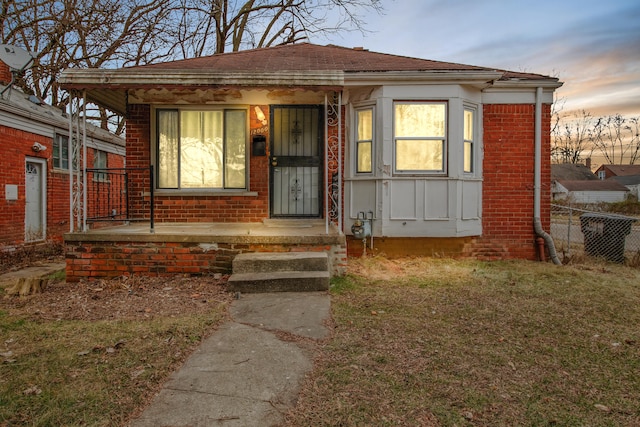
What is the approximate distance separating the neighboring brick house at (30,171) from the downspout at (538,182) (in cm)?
1121

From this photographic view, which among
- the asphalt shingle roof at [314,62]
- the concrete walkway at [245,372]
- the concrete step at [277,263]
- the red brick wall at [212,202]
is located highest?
the asphalt shingle roof at [314,62]

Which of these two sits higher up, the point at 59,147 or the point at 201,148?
the point at 59,147

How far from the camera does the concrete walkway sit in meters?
2.17

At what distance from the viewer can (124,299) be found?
4.71 metres

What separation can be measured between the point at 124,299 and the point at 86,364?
193 centimetres

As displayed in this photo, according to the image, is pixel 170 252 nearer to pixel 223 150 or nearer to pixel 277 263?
pixel 277 263

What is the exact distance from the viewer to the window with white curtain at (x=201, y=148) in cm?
746

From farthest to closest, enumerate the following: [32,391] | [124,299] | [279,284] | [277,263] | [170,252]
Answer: [170,252] → [277,263] → [279,284] → [124,299] → [32,391]

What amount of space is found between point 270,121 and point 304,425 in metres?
6.16

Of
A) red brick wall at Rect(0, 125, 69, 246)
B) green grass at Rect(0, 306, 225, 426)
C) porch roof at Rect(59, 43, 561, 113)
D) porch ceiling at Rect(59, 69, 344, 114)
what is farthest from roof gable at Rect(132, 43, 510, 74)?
red brick wall at Rect(0, 125, 69, 246)

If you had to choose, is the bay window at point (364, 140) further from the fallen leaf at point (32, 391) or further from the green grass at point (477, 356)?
the fallen leaf at point (32, 391)

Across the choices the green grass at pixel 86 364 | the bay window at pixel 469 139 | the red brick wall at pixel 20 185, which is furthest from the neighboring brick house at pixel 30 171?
the bay window at pixel 469 139

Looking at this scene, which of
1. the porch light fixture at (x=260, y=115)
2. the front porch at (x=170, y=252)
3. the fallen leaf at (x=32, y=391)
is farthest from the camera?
the porch light fixture at (x=260, y=115)

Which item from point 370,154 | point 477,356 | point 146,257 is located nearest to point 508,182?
point 370,154
